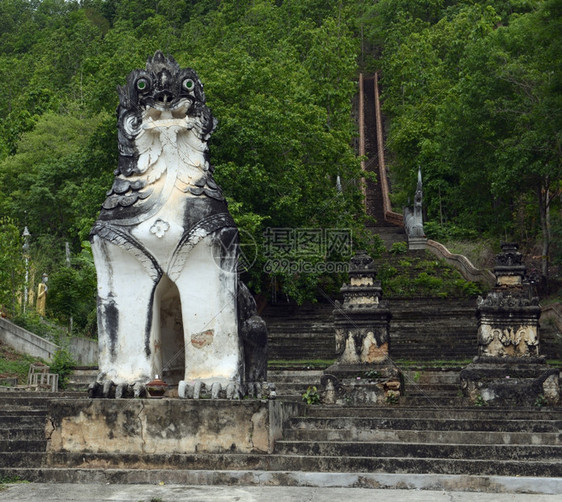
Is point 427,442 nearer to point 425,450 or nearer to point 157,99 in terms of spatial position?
point 425,450

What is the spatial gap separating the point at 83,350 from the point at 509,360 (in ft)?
30.8

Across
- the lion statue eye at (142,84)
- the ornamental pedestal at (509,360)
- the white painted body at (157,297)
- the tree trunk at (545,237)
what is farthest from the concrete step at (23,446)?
the tree trunk at (545,237)

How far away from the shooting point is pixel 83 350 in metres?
20.8

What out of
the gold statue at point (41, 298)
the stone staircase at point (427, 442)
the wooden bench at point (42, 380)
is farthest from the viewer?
the gold statue at point (41, 298)

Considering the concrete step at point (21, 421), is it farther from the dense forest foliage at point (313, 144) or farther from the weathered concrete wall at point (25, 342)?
the dense forest foliage at point (313, 144)

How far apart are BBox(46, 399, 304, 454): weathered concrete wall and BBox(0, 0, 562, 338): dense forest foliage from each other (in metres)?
13.1

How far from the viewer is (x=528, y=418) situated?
415 inches

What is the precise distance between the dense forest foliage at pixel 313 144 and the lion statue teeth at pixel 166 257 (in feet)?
40.3

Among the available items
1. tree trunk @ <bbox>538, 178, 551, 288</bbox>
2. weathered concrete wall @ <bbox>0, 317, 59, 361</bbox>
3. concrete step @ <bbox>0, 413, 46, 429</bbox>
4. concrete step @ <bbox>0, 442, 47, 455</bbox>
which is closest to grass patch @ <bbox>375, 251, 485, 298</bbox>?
tree trunk @ <bbox>538, 178, 551, 288</bbox>

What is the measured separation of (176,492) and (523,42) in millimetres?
22247

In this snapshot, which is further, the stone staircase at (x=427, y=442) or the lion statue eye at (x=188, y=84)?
the lion statue eye at (x=188, y=84)

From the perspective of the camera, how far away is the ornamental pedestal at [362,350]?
15188 millimetres

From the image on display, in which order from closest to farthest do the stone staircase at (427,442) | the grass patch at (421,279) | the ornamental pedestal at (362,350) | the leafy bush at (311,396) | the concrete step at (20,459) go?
the stone staircase at (427,442) → the concrete step at (20,459) → the leafy bush at (311,396) → the ornamental pedestal at (362,350) → the grass patch at (421,279)

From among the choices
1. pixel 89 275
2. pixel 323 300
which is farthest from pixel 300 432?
pixel 323 300
